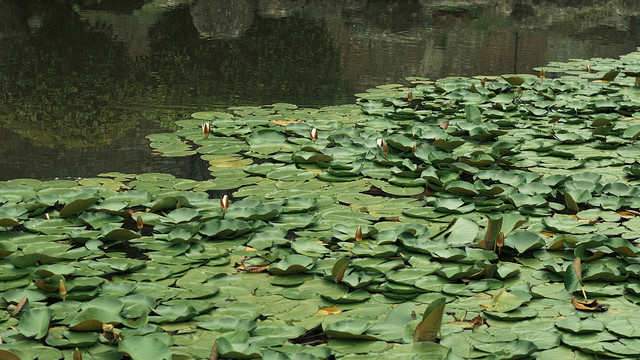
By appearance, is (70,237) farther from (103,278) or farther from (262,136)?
(262,136)

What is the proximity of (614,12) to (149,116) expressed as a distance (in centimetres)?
761

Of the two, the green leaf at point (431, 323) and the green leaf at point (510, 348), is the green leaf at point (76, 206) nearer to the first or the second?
the green leaf at point (431, 323)

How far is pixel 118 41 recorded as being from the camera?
252 inches

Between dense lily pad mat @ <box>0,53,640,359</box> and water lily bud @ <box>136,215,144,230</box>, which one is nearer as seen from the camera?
dense lily pad mat @ <box>0,53,640,359</box>

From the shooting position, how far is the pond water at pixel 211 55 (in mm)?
3916

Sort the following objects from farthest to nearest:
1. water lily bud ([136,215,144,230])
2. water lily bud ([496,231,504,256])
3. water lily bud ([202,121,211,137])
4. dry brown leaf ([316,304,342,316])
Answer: water lily bud ([202,121,211,137]), water lily bud ([136,215,144,230]), water lily bud ([496,231,504,256]), dry brown leaf ([316,304,342,316])

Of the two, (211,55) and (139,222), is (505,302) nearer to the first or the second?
(139,222)

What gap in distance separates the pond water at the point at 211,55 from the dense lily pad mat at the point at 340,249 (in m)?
0.42

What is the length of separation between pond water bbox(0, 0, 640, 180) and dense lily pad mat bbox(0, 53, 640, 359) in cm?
42

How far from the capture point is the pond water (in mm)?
3916

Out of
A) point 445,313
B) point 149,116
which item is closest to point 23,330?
point 445,313

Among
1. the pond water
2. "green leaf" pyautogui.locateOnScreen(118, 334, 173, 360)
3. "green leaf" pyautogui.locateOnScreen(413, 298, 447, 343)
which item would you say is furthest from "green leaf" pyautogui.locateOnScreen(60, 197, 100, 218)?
"green leaf" pyautogui.locateOnScreen(413, 298, 447, 343)

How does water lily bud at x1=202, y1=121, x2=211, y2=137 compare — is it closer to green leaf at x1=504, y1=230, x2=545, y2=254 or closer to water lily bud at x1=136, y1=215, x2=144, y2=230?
water lily bud at x1=136, y1=215, x2=144, y2=230

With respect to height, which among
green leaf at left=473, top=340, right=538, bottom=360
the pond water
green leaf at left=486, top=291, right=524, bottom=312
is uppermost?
the pond water
